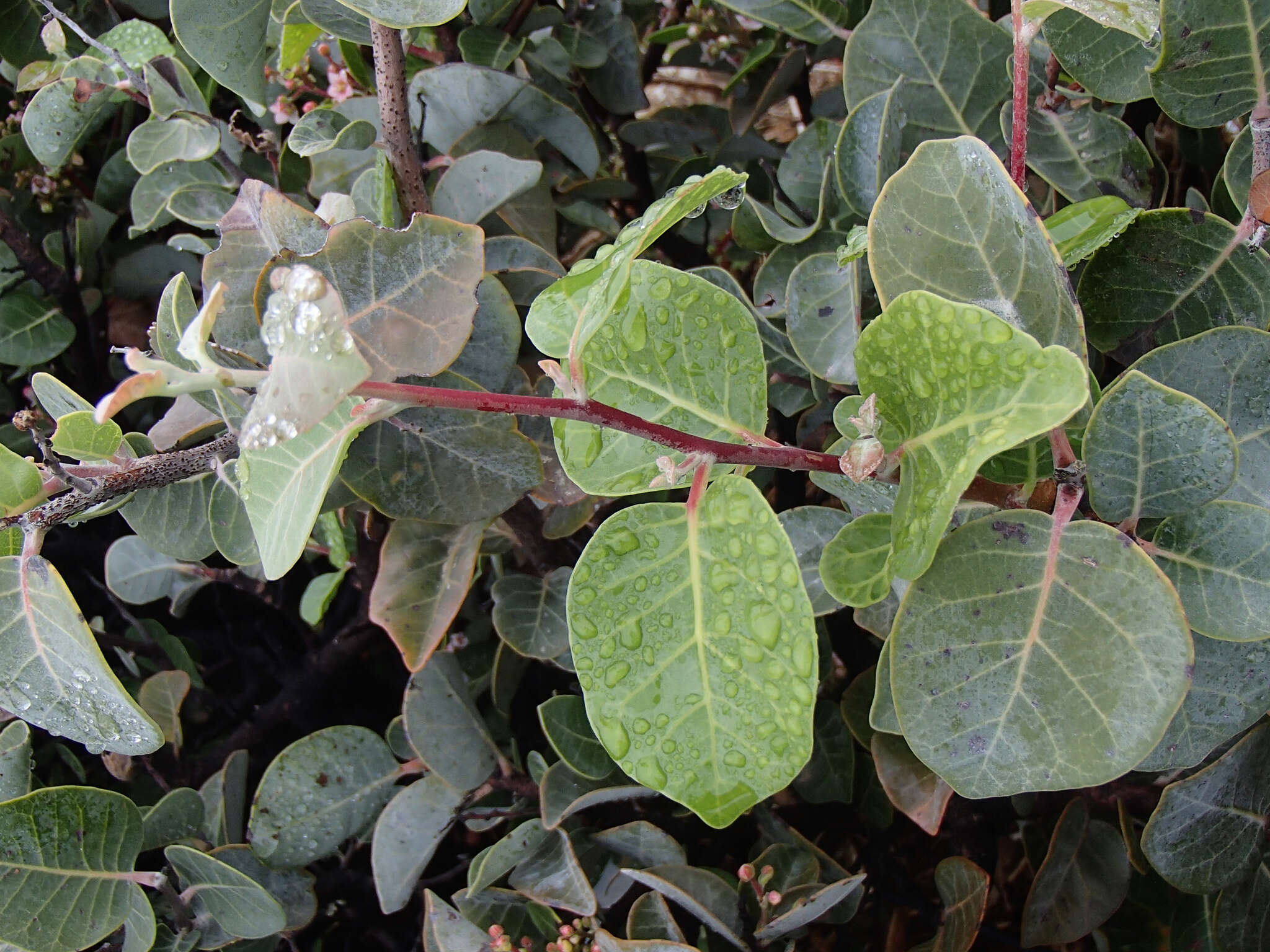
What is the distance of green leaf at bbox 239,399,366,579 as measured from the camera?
565mm

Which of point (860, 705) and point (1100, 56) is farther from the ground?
point (1100, 56)

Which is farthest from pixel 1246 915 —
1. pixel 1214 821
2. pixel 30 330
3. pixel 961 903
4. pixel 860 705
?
pixel 30 330

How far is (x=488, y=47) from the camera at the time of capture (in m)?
1.05

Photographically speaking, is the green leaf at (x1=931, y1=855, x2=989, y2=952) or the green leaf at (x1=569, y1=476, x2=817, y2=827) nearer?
the green leaf at (x1=569, y1=476, x2=817, y2=827)

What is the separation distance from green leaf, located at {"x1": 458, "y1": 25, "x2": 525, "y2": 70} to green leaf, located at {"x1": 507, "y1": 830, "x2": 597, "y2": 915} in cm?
85

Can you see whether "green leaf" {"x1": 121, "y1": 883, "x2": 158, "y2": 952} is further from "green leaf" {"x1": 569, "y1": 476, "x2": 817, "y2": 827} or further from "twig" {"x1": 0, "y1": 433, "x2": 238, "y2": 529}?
"green leaf" {"x1": 569, "y1": 476, "x2": 817, "y2": 827}

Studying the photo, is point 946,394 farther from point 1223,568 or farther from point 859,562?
point 1223,568

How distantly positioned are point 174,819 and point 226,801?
60 mm

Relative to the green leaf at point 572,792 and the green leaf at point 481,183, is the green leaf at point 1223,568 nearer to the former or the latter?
the green leaf at point 572,792

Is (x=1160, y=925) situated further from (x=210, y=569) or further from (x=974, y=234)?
(x=210, y=569)

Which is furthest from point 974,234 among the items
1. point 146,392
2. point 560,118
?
point 560,118

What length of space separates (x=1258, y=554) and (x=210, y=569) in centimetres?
115

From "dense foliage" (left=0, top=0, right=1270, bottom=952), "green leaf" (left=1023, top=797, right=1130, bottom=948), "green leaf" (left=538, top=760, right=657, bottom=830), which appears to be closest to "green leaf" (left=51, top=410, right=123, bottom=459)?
"dense foliage" (left=0, top=0, right=1270, bottom=952)

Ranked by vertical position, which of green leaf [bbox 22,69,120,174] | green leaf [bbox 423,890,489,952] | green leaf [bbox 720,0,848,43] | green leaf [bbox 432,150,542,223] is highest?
green leaf [bbox 22,69,120,174]
